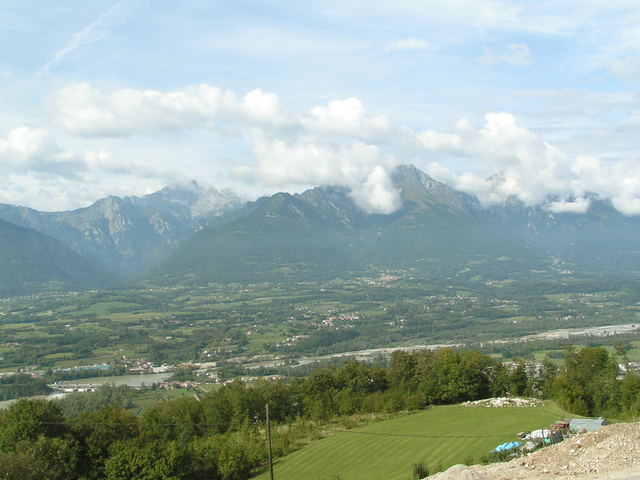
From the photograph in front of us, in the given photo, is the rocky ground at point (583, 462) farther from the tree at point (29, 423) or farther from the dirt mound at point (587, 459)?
the tree at point (29, 423)

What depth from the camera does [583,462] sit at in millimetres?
16016

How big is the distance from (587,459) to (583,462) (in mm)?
208

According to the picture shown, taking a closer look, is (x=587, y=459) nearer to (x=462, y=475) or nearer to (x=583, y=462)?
(x=583, y=462)

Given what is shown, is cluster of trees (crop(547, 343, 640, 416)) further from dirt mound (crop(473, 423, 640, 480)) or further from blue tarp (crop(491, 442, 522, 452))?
dirt mound (crop(473, 423, 640, 480))

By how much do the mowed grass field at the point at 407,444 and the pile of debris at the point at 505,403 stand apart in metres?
1.18

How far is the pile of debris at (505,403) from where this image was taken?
37156 mm

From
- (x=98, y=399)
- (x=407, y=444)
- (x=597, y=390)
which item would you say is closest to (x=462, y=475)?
(x=407, y=444)

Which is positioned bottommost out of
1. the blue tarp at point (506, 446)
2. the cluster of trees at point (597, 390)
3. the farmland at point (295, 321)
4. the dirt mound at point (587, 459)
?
the farmland at point (295, 321)

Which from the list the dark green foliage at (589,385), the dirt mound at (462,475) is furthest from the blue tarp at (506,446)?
the dark green foliage at (589,385)

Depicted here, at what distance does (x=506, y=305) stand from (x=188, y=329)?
8093cm

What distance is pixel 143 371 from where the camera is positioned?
71688 mm

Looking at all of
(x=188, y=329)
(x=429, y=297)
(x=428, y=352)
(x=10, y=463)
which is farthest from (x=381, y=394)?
(x=429, y=297)

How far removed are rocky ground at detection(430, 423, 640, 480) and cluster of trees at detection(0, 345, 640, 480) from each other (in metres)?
14.6

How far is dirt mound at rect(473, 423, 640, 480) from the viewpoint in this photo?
50.5 ft
